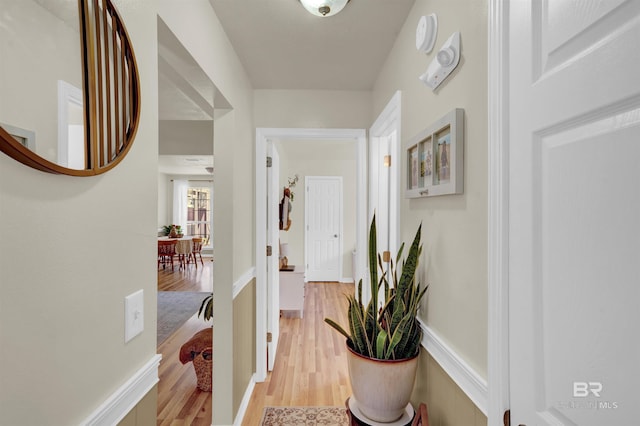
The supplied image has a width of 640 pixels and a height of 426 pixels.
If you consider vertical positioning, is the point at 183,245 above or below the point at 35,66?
below

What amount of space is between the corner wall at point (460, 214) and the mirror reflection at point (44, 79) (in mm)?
1041

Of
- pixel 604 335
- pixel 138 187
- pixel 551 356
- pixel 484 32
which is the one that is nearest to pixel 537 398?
pixel 551 356

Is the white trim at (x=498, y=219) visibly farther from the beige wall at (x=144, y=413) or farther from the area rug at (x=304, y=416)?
the area rug at (x=304, y=416)

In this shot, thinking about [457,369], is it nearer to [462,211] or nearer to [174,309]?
[462,211]

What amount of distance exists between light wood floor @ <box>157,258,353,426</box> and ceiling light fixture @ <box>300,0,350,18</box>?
8.27 ft

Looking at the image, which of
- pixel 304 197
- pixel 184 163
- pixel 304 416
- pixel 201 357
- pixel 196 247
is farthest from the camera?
pixel 196 247

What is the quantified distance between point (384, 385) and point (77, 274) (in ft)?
3.56

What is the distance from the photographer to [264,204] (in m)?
2.69

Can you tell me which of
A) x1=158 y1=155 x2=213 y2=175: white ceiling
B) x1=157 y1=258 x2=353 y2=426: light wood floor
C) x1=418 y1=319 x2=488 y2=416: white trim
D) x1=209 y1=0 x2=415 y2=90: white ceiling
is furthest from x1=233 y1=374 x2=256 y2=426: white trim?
x1=158 y1=155 x2=213 y2=175: white ceiling

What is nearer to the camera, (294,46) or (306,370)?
(294,46)

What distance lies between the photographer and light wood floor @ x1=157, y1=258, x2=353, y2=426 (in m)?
2.37

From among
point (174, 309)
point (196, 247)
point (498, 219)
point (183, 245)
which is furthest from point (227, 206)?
point (196, 247)

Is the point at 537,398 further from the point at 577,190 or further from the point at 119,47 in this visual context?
the point at 119,47

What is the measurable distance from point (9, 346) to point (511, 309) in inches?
41.6
